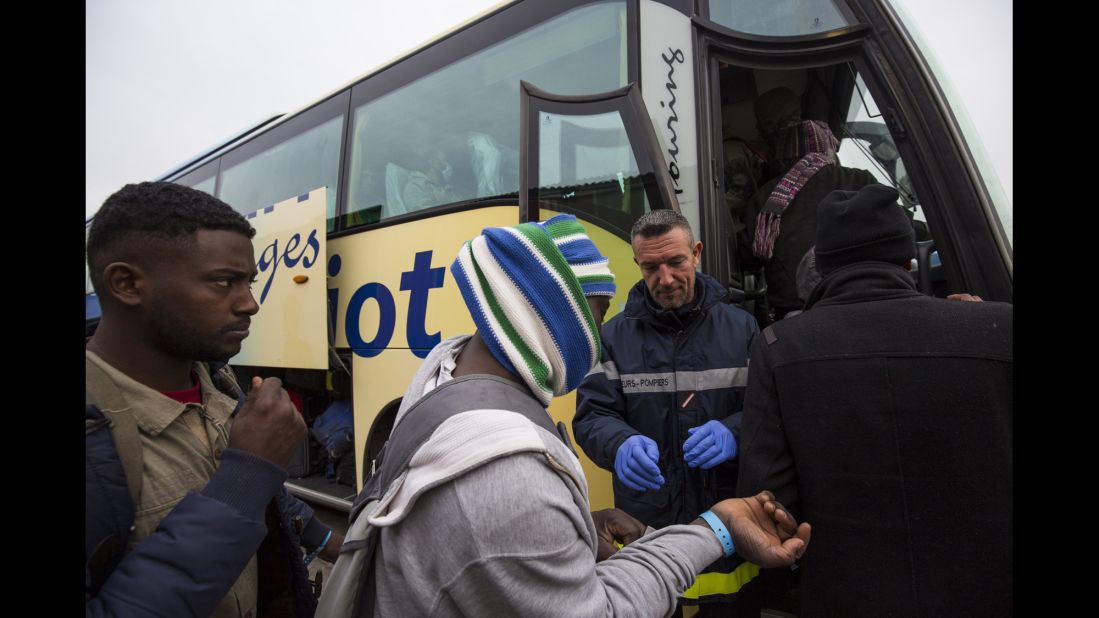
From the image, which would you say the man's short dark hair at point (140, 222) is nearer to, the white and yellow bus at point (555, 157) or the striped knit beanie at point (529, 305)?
the striped knit beanie at point (529, 305)

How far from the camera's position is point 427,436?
0.88 meters

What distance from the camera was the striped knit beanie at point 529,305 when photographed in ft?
3.29

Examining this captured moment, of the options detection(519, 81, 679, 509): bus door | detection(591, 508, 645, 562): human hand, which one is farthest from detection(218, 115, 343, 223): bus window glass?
detection(591, 508, 645, 562): human hand

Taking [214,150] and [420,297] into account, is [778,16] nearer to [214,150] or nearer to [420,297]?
[420,297]

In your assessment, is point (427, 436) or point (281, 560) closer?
point (427, 436)

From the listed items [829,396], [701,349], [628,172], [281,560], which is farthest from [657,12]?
[281,560]

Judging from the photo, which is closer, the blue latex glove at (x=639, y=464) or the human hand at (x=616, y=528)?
the human hand at (x=616, y=528)

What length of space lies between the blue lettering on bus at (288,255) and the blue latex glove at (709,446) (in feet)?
8.94

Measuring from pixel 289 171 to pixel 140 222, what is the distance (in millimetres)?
3484

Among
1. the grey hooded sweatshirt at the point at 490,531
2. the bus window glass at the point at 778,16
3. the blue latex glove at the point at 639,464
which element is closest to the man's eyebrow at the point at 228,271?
the grey hooded sweatshirt at the point at 490,531

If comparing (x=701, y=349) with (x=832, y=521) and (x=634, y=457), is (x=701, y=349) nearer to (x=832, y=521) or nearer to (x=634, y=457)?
(x=634, y=457)

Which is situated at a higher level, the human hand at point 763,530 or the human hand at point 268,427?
the human hand at point 268,427
